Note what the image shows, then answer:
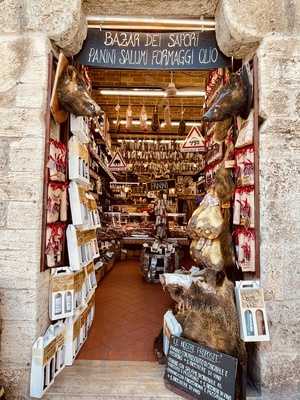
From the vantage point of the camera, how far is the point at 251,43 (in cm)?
256

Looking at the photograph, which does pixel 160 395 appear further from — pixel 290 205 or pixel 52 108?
pixel 52 108

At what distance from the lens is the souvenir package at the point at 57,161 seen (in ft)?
8.43

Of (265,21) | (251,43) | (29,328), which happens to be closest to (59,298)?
(29,328)

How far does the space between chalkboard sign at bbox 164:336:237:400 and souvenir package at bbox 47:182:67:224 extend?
1502 millimetres

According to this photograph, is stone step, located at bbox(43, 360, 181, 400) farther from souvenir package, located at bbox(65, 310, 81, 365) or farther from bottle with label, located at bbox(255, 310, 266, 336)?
bottle with label, located at bbox(255, 310, 266, 336)

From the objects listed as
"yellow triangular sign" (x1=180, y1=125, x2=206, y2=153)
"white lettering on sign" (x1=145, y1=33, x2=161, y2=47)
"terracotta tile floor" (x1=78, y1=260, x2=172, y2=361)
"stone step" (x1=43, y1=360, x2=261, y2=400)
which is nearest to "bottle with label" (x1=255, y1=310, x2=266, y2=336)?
"stone step" (x1=43, y1=360, x2=261, y2=400)

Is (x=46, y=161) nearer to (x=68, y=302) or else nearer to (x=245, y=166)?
(x=68, y=302)

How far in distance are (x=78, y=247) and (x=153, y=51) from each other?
2106 millimetres

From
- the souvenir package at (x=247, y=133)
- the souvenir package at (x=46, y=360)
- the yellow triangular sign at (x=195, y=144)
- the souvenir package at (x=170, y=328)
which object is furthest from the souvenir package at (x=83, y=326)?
the yellow triangular sign at (x=195, y=144)

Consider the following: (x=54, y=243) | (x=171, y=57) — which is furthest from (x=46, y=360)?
(x=171, y=57)

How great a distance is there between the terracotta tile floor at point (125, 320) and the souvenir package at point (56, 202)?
1.45 m

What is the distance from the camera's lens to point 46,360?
7.37 ft

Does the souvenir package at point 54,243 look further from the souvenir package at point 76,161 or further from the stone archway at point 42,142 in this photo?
the souvenir package at point 76,161

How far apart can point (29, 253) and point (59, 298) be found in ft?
1.72
